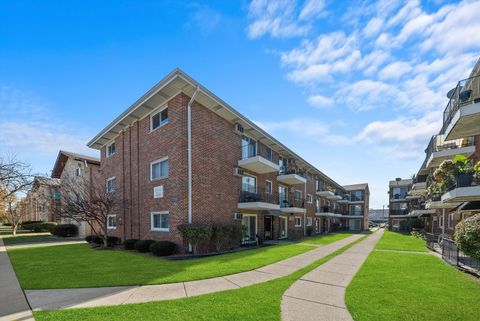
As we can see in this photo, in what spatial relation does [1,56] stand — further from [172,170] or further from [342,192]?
[342,192]

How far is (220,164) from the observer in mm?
15422

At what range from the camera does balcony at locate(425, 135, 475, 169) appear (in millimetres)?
16316

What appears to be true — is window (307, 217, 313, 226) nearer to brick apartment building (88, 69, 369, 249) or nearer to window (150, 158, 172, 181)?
brick apartment building (88, 69, 369, 249)

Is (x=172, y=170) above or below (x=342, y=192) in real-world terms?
above

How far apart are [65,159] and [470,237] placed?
120 ft

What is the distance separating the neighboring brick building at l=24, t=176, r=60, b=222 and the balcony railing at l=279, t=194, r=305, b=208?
663 inches

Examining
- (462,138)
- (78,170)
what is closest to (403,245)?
(462,138)

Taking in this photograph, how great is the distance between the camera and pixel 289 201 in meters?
24.2

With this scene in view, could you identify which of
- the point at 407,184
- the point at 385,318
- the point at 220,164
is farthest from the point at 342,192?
the point at 385,318

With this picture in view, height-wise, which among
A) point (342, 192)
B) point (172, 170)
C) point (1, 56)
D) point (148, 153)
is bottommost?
point (342, 192)

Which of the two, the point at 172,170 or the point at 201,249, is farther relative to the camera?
the point at 172,170

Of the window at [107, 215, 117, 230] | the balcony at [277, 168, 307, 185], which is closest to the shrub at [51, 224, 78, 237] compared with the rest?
the window at [107, 215, 117, 230]

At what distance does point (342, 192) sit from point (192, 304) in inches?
1994

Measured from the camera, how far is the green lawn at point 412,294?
5.00 metres
